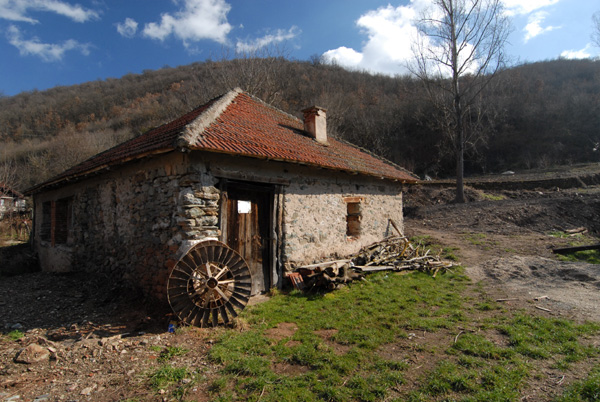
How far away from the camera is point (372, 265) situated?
8.66 m

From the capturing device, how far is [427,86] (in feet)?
65.3

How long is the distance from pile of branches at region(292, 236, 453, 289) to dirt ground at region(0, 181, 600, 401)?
1.16 meters

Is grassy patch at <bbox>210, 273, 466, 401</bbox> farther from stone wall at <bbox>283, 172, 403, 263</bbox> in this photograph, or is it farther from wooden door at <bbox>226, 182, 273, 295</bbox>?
stone wall at <bbox>283, 172, 403, 263</bbox>

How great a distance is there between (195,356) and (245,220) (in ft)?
10.1

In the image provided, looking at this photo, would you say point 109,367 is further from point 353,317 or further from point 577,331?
point 577,331

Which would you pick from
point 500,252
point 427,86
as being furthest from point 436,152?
point 500,252

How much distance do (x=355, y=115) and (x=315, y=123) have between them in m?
25.0

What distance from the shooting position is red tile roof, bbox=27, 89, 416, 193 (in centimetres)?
582

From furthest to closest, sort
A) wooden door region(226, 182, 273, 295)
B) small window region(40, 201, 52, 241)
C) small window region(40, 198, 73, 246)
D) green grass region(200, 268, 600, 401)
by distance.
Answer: small window region(40, 201, 52, 241)
small window region(40, 198, 73, 246)
wooden door region(226, 182, 273, 295)
green grass region(200, 268, 600, 401)

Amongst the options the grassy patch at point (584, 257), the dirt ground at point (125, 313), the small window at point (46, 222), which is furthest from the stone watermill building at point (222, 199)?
the grassy patch at point (584, 257)

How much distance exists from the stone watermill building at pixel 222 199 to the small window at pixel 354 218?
0.03 m

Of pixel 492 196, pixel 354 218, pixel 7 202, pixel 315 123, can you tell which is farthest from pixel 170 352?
pixel 7 202

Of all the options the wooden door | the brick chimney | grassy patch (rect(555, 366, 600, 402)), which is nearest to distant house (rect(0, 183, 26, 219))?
the brick chimney

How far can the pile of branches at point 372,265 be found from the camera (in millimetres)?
7133
